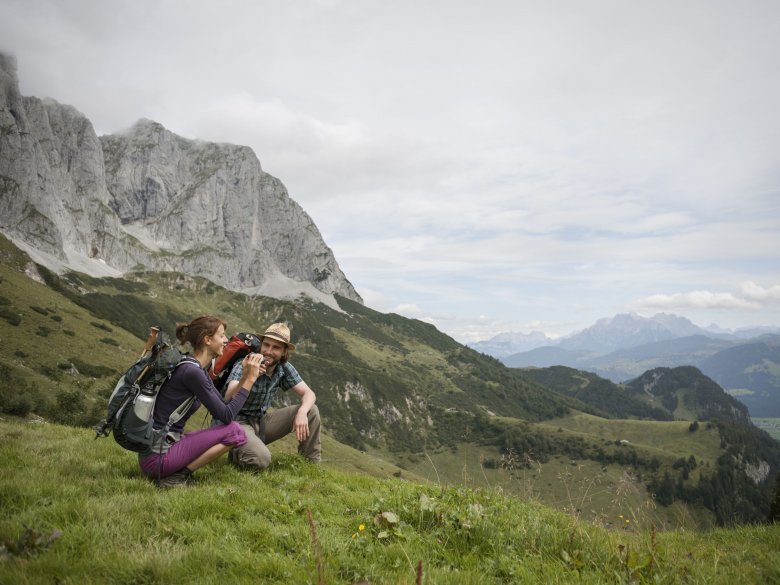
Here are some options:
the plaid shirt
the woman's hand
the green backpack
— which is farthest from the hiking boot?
the plaid shirt

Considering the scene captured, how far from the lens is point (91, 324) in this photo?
10850cm

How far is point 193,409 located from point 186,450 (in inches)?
31.3

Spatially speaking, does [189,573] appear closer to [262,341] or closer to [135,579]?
[135,579]

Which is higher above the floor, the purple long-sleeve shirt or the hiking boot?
the purple long-sleeve shirt

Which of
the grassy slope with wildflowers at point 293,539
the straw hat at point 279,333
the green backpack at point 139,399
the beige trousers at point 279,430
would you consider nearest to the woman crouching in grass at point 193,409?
the green backpack at point 139,399

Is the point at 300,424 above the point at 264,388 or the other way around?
the other way around

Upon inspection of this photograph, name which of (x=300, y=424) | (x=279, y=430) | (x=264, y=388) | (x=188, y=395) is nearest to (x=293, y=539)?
(x=188, y=395)

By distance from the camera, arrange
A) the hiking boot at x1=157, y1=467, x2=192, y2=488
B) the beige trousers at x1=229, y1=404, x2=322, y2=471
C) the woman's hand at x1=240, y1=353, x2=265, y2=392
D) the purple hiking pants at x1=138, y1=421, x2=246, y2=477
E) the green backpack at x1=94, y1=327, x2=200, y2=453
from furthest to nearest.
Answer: the beige trousers at x1=229, y1=404, x2=322, y2=471 → the woman's hand at x1=240, y1=353, x2=265, y2=392 → the purple hiking pants at x1=138, y1=421, x2=246, y2=477 → the hiking boot at x1=157, y1=467, x2=192, y2=488 → the green backpack at x1=94, y1=327, x2=200, y2=453

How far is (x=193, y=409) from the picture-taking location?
8.12 m

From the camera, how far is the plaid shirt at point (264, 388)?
9.95 m

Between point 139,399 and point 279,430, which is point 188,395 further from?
point 279,430

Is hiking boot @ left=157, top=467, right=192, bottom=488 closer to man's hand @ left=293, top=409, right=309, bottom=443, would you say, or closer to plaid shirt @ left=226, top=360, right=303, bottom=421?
plaid shirt @ left=226, top=360, right=303, bottom=421

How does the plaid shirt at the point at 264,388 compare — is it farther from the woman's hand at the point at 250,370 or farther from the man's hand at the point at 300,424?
the woman's hand at the point at 250,370

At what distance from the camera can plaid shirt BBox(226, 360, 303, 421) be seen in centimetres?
995
